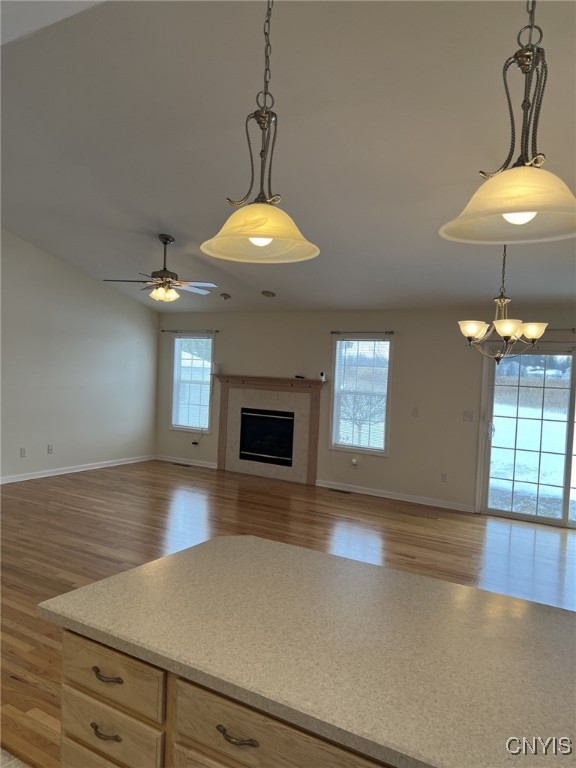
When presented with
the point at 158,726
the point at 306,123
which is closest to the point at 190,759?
the point at 158,726

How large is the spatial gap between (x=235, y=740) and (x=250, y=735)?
0.17 ft

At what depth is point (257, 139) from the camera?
3.57 meters

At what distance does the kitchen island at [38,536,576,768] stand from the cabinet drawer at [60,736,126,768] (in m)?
0.01

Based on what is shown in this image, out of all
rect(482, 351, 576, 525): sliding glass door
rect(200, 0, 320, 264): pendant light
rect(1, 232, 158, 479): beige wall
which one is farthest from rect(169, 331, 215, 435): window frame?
rect(200, 0, 320, 264): pendant light

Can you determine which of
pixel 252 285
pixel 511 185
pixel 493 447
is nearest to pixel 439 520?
pixel 493 447

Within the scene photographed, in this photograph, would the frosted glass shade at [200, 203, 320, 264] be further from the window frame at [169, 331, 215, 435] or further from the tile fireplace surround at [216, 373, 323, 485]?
the window frame at [169, 331, 215, 435]

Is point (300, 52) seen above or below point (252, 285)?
above

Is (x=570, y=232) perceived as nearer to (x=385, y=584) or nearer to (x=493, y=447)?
(x=385, y=584)

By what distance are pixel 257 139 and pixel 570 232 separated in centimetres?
284

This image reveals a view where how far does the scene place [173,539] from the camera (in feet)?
15.2

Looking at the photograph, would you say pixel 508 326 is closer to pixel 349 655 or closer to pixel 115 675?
pixel 349 655

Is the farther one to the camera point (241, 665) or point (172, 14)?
point (172, 14)

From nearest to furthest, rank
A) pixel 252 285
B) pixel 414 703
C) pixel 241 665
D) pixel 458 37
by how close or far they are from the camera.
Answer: pixel 414 703 < pixel 241 665 < pixel 458 37 < pixel 252 285

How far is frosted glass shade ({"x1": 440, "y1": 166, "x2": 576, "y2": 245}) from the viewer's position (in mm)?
1101
